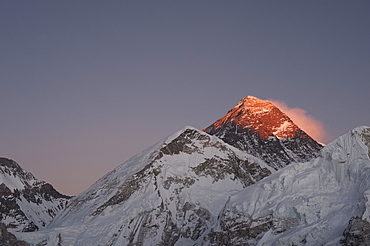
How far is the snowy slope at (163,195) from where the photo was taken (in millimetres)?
104812

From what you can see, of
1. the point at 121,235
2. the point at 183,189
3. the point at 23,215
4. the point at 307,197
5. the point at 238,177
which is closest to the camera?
the point at 307,197

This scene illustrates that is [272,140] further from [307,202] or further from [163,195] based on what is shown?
[307,202]

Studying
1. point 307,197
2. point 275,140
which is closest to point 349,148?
point 307,197

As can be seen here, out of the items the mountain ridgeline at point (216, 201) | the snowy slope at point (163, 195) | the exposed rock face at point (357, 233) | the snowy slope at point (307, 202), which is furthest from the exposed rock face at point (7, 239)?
the exposed rock face at point (357, 233)

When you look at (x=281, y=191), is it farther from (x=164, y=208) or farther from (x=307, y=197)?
(x=164, y=208)

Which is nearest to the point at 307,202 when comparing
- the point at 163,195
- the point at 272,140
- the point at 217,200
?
the point at 217,200

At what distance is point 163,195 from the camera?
369 feet

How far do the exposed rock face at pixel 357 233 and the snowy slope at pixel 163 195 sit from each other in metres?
41.2

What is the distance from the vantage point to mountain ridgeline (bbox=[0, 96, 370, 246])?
3041 inches

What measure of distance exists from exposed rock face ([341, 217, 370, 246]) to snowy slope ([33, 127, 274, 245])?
41.2 meters

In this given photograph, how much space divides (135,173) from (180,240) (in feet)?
60.4

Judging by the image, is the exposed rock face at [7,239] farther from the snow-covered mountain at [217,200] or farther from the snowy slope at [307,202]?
the snowy slope at [307,202]

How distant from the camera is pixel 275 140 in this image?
612 feet

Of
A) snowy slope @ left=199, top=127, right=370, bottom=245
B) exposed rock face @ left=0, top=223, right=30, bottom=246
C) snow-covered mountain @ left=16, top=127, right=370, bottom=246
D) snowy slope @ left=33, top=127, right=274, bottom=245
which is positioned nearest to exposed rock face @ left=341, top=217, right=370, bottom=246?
snow-covered mountain @ left=16, top=127, right=370, bottom=246
